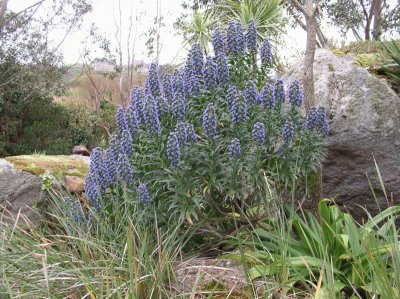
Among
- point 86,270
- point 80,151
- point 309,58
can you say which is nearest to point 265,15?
point 80,151

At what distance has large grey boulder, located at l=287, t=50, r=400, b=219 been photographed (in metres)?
5.25

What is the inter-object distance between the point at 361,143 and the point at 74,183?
3597 millimetres

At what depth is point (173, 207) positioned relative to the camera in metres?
3.83

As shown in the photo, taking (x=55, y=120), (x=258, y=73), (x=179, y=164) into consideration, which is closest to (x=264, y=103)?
(x=258, y=73)

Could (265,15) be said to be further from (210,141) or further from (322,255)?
(322,255)

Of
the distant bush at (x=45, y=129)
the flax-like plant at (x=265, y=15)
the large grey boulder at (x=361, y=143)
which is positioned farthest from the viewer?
the flax-like plant at (x=265, y=15)

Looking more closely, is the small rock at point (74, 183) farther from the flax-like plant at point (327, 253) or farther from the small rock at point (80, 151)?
the small rock at point (80, 151)

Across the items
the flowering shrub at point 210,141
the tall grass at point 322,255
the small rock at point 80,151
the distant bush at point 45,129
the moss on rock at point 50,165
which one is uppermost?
the flowering shrub at point 210,141

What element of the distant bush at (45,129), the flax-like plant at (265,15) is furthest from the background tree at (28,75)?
the flax-like plant at (265,15)

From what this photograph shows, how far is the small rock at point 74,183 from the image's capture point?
6793 millimetres

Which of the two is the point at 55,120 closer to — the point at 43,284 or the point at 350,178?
the point at 350,178

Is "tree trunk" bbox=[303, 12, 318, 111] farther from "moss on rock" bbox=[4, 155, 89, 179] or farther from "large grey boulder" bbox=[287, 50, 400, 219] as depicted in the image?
"moss on rock" bbox=[4, 155, 89, 179]

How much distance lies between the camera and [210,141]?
12.7 ft

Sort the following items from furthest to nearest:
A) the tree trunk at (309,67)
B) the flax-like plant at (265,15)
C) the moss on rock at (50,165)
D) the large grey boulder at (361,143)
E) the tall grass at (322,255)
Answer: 1. the flax-like plant at (265,15)
2. the moss on rock at (50,165)
3. the large grey boulder at (361,143)
4. the tree trunk at (309,67)
5. the tall grass at (322,255)
